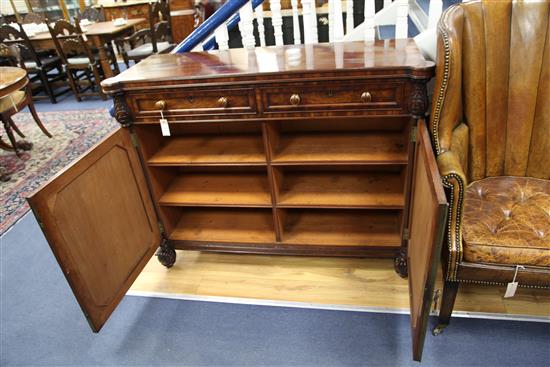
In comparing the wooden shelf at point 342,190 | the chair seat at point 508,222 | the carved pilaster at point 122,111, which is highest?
the carved pilaster at point 122,111

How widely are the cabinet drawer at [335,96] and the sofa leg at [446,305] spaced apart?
694 millimetres

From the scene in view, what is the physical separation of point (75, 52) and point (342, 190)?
3980mm

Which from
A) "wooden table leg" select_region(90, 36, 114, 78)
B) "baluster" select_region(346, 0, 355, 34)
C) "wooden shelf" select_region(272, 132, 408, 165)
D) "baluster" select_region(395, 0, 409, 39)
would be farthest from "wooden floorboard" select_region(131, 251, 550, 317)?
"wooden table leg" select_region(90, 36, 114, 78)

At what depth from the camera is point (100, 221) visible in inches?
54.3

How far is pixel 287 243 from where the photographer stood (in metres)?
1.76

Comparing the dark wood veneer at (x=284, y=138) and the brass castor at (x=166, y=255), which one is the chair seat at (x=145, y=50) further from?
the brass castor at (x=166, y=255)

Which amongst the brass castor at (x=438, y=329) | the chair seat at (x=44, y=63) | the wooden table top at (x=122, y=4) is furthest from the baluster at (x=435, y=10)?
the wooden table top at (x=122, y=4)

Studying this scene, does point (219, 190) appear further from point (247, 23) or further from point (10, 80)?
point (10, 80)

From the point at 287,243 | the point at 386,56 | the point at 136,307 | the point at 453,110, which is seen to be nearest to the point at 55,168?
the point at 136,307

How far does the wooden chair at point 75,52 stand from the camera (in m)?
4.04

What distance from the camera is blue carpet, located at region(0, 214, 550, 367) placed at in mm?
1414

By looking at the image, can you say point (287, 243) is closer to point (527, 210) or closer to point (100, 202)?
point (100, 202)

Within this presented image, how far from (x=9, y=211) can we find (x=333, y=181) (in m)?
2.31

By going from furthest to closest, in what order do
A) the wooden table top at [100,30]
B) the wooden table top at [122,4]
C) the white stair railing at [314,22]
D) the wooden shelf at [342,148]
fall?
1. the wooden table top at [122,4]
2. the wooden table top at [100,30]
3. the white stair railing at [314,22]
4. the wooden shelf at [342,148]
